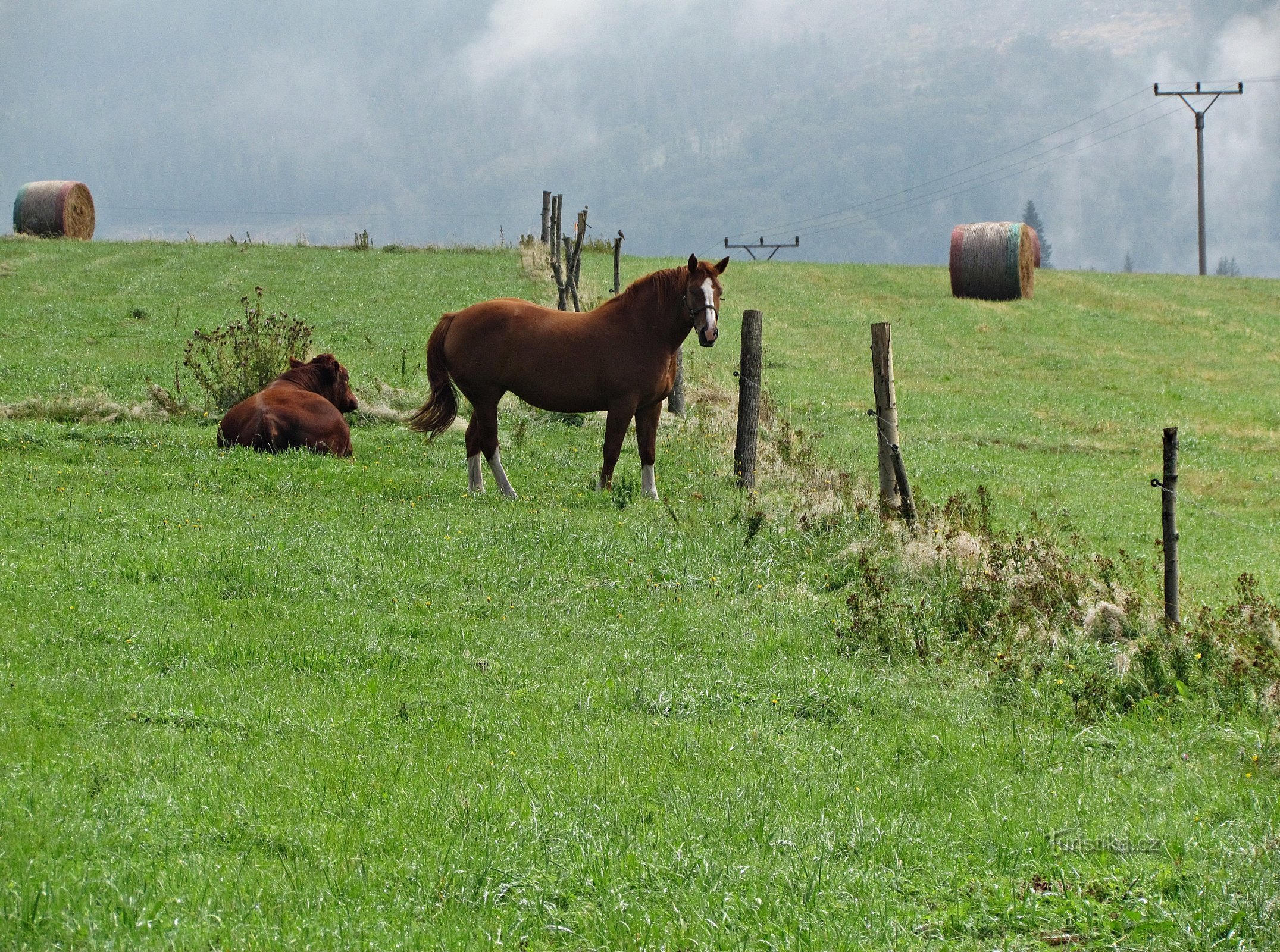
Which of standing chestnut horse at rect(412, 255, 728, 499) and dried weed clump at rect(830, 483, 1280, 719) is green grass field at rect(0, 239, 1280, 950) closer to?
dried weed clump at rect(830, 483, 1280, 719)

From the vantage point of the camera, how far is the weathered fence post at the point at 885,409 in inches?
432

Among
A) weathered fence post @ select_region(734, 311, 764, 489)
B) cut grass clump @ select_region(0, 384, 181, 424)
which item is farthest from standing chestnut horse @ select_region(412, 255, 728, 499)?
cut grass clump @ select_region(0, 384, 181, 424)

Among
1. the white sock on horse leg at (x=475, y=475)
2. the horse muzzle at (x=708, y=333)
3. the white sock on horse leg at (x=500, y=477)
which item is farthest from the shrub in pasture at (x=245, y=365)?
the horse muzzle at (x=708, y=333)

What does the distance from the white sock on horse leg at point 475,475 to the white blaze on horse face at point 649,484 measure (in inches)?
70.0

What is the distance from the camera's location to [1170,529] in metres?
8.11

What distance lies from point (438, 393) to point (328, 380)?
2710 mm

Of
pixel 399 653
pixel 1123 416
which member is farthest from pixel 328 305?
pixel 399 653

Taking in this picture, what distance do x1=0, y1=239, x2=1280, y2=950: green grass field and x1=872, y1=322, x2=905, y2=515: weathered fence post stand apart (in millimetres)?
472

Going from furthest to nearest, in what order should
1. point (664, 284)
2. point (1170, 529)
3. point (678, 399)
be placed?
point (678, 399)
point (664, 284)
point (1170, 529)

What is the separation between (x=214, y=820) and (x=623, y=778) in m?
1.78

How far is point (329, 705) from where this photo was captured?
6.17 m

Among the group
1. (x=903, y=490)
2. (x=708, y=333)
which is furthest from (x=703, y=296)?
(x=903, y=490)

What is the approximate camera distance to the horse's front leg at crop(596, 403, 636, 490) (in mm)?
12992

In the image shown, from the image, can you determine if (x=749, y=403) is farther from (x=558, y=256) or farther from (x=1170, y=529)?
(x=558, y=256)
